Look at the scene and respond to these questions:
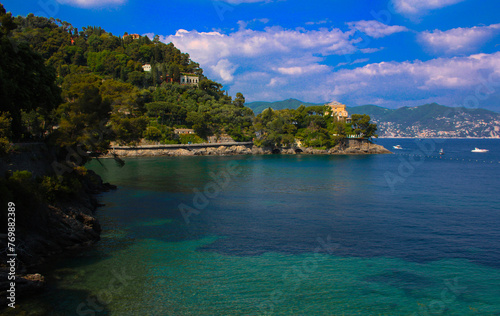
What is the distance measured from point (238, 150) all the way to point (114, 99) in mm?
60829

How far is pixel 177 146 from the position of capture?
88.1m

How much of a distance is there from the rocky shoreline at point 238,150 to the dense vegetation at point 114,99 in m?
2.60

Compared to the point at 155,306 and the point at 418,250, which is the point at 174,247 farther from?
the point at 418,250

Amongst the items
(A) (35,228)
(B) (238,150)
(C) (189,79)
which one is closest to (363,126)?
(B) (238,150)

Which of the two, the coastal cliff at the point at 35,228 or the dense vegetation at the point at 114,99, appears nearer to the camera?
the coastal cliff at the point at 35,228

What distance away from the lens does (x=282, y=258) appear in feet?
61.3

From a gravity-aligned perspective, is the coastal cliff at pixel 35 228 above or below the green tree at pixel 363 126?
below

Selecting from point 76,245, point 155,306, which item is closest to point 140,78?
point 76,245

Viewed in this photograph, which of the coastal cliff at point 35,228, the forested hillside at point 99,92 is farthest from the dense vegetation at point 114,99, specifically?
the coastal cliff at point 35,228

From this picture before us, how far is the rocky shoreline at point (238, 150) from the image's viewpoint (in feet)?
273

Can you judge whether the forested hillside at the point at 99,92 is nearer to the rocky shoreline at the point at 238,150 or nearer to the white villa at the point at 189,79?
the white villa at the point at 189,79

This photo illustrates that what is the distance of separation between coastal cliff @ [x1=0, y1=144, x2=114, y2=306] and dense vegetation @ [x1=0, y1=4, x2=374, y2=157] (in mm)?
2550

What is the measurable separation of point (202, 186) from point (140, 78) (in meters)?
79.0

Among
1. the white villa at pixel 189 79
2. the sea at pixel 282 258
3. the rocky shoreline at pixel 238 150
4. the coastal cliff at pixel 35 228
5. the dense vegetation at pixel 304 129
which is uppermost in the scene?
the white villa at pixel 189 79
